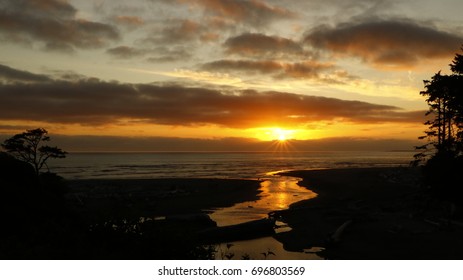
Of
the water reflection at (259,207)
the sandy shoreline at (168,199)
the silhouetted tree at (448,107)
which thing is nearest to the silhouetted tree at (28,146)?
the sandy shoreline at (168,199)

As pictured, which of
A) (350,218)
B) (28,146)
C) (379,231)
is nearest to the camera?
(379,231)

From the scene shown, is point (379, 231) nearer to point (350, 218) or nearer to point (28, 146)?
point (350, 218)

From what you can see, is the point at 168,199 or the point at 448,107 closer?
the point at 448,107

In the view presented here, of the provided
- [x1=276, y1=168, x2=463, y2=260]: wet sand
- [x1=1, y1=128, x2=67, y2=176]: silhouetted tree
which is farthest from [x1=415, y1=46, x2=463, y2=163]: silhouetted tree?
[x1=1, y1=128, x2=67, y2=176]: silhouetted tree

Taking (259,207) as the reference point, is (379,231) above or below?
above

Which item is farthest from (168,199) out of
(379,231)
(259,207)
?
(379,231)

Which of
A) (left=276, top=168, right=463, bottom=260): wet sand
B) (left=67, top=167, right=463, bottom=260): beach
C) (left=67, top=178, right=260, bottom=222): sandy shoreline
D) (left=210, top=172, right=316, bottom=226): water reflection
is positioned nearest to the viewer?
(left=276, top=168, right=463, bottom=260): wet sand

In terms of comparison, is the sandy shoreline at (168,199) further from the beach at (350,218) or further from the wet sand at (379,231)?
the wet sand at (379,231)

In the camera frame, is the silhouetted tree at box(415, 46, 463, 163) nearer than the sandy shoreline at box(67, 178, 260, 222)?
Yes

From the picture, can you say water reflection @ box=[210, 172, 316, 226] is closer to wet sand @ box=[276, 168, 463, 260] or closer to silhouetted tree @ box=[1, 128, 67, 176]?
wet sand @ box=[276, 168, 463, 260]
